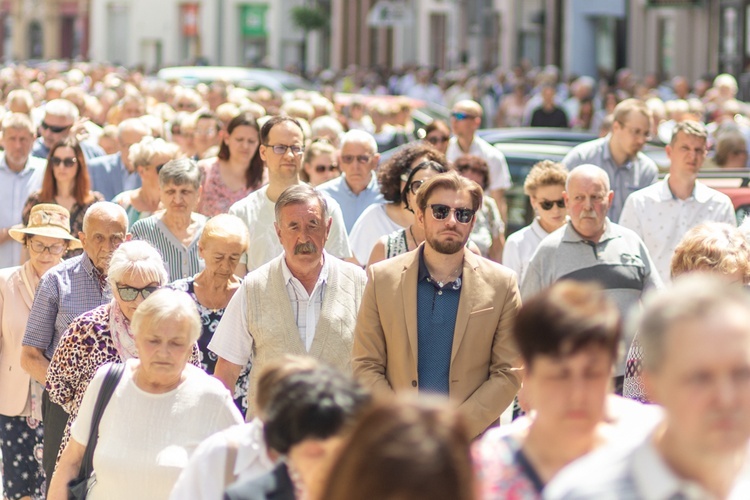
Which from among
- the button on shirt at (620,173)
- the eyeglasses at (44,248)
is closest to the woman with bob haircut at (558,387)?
the eyeglasses at (44,248)

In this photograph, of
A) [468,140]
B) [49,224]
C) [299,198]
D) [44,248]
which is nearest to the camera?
[299,198]

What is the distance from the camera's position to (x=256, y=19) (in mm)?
55750

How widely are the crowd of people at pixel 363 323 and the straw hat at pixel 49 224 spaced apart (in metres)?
0.02

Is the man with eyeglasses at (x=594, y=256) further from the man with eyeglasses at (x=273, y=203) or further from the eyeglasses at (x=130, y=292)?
the eyeglasses at (x=130, y=292)

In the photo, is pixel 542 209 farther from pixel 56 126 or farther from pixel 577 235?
pixel 56 126

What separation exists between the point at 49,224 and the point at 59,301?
3.56 feet

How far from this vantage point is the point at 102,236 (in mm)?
7566

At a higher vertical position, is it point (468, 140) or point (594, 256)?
point (468, 140)

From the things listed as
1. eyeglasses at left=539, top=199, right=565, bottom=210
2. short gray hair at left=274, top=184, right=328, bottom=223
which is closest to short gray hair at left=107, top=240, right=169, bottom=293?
short gray hair at left=274, top=184, right=328, bottom=223

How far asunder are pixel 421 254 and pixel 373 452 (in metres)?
3.41

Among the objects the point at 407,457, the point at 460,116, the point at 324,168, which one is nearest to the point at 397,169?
the point at 324,168

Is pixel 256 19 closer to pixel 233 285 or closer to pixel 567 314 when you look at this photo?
pixel 233 285

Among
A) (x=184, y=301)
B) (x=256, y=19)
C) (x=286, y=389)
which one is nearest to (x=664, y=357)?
(x=286, y=389)

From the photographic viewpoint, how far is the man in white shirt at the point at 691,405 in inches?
124
